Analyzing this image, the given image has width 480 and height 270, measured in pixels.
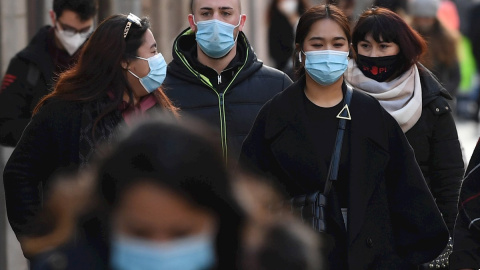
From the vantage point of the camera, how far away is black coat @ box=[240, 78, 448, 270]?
4621mm

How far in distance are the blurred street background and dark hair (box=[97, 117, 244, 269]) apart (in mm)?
3820

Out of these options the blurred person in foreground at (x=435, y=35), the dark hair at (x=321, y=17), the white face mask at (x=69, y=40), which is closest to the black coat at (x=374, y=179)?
the dark hair at (x=321, y=17)

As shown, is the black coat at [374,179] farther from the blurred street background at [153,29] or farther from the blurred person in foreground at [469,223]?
the blurred street background at [153,29]

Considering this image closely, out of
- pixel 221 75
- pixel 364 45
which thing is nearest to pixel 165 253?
pixel 221 75

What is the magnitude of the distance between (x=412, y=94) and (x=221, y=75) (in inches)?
35.2

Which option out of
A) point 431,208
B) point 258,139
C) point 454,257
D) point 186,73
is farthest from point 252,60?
point 454,257

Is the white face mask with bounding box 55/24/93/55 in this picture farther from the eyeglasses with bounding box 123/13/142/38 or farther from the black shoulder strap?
the black shoulder strap

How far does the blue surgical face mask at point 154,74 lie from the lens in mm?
4924

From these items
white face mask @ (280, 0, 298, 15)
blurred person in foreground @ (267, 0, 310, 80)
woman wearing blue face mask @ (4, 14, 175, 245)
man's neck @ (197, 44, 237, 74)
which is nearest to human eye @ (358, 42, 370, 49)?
man's neck @ (197, 44, 237, 74)

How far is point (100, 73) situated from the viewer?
469cm

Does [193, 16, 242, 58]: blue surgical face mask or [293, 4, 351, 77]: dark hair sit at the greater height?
[293, 4, 351, 77]: dark hair

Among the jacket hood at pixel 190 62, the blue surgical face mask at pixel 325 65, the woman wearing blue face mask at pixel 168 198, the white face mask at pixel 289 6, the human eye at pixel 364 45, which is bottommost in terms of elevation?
the white face mask at pixel 289 6

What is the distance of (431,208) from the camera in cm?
468

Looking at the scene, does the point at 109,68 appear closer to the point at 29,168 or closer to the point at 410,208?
the point at 29,168
